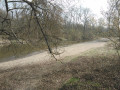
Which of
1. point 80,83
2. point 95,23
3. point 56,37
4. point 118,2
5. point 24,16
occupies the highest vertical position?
point 118,2

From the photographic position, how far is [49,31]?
519 centimetres

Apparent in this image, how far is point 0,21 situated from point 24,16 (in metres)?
1.09

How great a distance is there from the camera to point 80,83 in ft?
16.4

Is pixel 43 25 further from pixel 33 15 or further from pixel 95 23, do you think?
pixel 95 23

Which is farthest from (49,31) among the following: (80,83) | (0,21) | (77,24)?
(77,24)

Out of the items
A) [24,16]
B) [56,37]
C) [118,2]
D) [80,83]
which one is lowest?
[80,83]

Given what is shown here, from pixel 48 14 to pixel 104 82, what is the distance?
3786 mm

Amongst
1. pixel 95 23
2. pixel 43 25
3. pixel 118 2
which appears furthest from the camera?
pixel 95 23

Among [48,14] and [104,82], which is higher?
[48,14]

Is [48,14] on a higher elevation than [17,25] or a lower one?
higher

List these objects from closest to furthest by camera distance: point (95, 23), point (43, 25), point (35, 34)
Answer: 1. point (43, 25)
2. point (35, 34)
3. point (95, 23)

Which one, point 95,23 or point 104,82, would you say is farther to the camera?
point 95,23

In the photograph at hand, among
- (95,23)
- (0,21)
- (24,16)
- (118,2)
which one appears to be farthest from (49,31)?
(118,2)

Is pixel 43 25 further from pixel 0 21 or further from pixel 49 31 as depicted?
pixel 0 21
